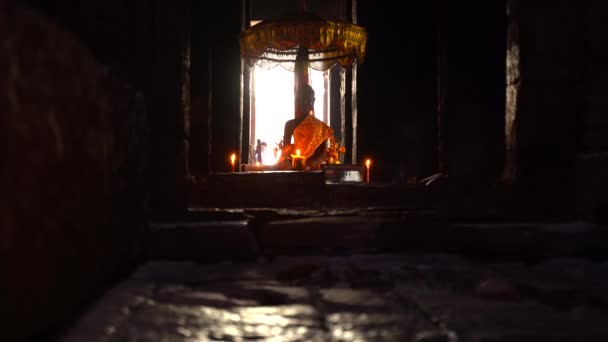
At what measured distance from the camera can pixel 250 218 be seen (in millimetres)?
2475

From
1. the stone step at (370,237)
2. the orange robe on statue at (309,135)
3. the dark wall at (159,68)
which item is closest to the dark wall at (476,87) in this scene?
the orange robe on statue at (309,135)

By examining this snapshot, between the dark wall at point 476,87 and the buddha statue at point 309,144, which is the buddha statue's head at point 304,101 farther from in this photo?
the dark wall at point 476,87

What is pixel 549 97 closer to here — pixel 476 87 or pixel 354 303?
pixel 354 303

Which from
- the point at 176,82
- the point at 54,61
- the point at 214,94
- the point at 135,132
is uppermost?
the point at 214,94

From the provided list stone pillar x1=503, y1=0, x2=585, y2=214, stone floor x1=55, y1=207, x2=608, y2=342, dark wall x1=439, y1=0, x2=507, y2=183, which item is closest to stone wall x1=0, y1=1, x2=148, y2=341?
stone floor x1=55, y1=207, x2=608, y2=342

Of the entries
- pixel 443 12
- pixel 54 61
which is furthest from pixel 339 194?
pixel 443 12

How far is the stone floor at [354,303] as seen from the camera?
1165 millimetres

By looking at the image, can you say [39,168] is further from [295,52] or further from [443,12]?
[295,52]

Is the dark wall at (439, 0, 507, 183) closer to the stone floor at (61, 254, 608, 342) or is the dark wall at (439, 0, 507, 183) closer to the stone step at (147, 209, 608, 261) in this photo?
the stone step at (147, 209, 608, 261)

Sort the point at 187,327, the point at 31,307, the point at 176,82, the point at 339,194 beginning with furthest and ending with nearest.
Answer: the point at 339,194 < the point at 176,82 < the point at 187,327 < the point at 31,307

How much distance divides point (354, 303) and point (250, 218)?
1130 mm

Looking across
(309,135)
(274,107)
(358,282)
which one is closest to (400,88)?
(309,135)

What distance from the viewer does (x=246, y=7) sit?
9.11 meters

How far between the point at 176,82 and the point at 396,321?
6.53 ft
